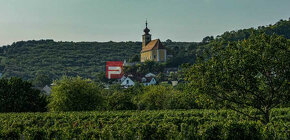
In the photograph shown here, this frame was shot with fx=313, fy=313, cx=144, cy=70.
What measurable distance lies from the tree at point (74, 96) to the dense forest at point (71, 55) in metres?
85.8

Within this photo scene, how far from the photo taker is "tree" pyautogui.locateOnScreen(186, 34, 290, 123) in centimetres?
1337

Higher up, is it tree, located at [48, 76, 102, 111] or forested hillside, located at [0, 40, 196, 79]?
forested hillside, located at [0, 40, 196, 79]

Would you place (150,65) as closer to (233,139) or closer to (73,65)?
(73,65)

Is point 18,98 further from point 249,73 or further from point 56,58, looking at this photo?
point 56,58

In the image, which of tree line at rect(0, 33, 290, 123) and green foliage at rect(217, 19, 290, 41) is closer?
tree line at rect(0, 33, 290, 123)

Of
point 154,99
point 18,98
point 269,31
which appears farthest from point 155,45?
point 18,98

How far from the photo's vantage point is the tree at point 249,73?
13367 millimetres

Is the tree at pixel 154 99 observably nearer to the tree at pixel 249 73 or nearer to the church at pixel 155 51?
the tree at pixel 249 73

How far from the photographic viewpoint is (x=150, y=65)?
119250 millimetres

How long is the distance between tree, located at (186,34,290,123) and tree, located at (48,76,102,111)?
18515mm

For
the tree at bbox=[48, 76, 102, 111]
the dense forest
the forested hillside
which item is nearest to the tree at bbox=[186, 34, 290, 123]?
the tree at bbox=[48, 76, 102, 111]

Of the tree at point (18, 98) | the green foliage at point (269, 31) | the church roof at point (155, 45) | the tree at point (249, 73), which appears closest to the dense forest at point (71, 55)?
the green foliage at point (269, 31)

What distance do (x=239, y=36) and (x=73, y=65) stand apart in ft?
274

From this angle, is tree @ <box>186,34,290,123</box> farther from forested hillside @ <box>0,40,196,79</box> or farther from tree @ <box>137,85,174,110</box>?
forested hillside @ <box>0,40,196,79</box>
